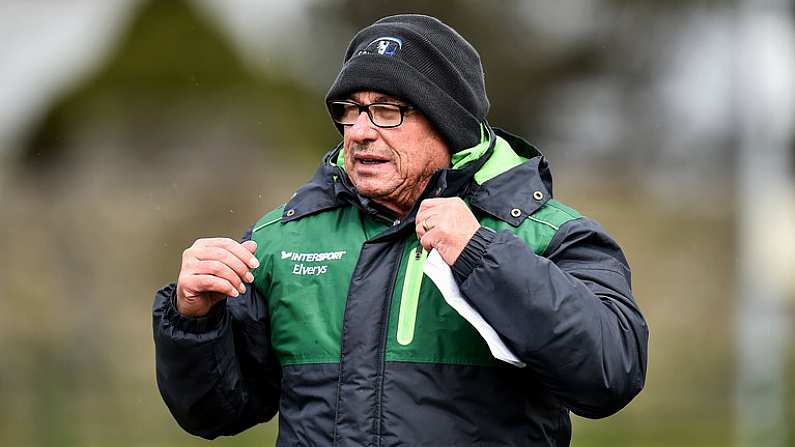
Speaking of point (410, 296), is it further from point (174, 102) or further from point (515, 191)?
point (174, 102)

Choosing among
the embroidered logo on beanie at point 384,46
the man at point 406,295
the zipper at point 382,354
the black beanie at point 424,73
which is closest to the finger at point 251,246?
the man at point 406,295

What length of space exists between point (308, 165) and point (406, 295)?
12.8 meters

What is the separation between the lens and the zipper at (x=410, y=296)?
3299 millimetres

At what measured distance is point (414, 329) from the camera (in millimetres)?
3299

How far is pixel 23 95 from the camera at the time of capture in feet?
58.9

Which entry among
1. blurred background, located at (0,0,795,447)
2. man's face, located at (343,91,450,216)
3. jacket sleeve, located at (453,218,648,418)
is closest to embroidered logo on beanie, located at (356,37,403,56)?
man's face, located at (343,91,450,216)

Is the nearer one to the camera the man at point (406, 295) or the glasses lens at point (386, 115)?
the man at point (406, 295)

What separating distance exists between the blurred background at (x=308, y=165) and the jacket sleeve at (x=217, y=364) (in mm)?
7037

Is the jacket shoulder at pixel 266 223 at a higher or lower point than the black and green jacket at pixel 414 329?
higher

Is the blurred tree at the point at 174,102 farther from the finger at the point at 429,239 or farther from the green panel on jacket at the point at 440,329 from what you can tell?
the finger at the point at 429,239

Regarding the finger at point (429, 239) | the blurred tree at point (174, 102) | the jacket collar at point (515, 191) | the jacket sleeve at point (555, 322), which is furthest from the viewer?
the blurred tree at point (174, 102)

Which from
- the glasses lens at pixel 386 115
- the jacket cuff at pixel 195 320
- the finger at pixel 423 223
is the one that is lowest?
the jacket cuff at pixel 195 320

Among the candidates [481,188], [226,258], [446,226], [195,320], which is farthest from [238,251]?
[481,188]

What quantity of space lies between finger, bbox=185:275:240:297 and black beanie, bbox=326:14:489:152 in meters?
0.60
